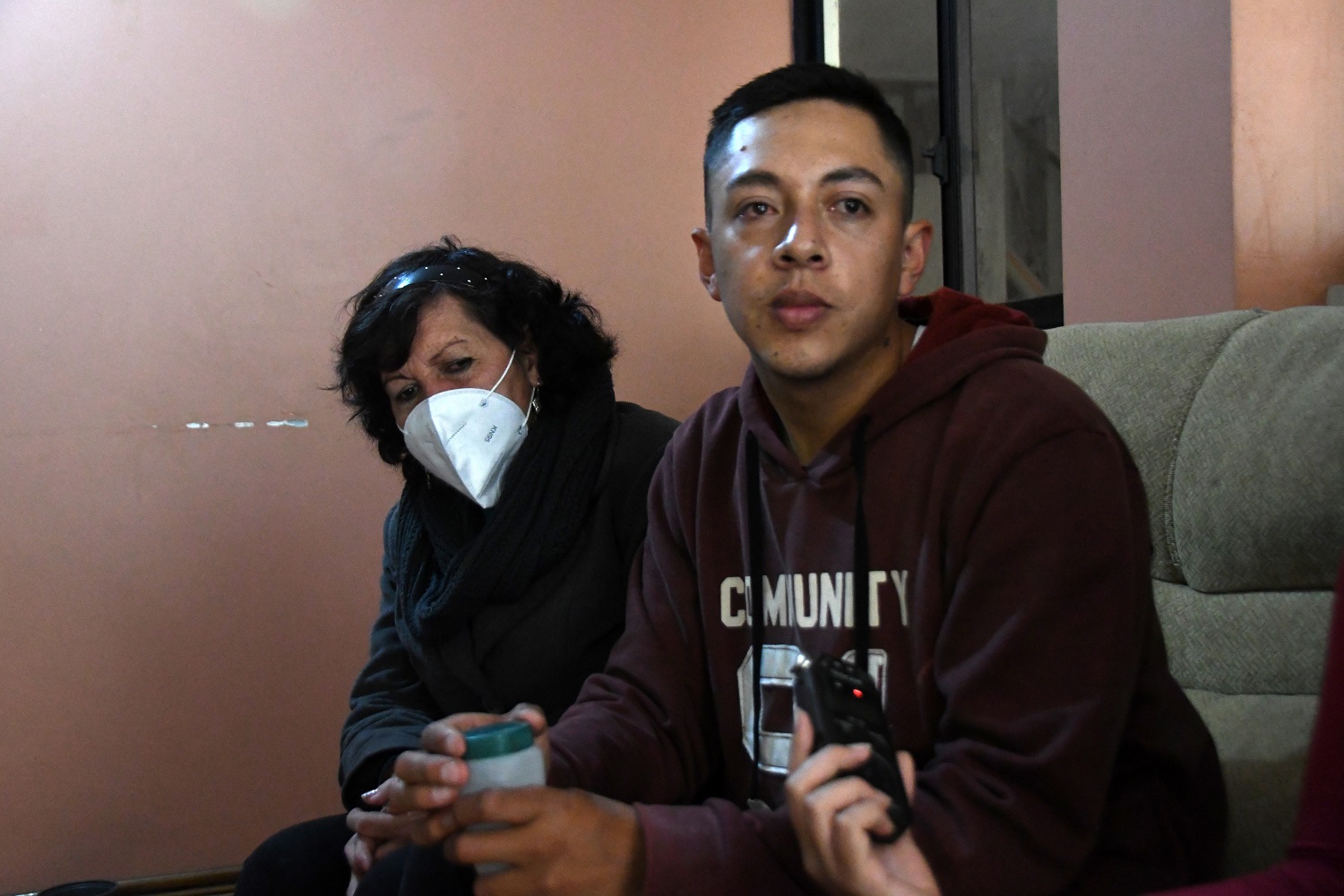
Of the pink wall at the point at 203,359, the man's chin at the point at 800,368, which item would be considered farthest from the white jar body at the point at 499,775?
the pink wall at the point at 203,359

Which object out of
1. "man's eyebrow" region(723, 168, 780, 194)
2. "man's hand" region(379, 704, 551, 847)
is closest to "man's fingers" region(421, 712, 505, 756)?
"man's hand" region(379, 704, 551, 847)

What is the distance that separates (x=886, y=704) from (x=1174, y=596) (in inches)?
14.6

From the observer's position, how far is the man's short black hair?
105cm

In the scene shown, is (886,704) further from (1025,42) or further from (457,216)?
(1025,42)

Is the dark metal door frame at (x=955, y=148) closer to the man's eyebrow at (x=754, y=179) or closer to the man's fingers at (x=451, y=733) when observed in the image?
the man's eyebrow at (x=754, y=179)

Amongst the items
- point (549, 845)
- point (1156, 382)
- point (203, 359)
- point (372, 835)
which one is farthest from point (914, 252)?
point (203, 359)

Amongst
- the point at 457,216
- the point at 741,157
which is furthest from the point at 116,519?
the point at 741,157

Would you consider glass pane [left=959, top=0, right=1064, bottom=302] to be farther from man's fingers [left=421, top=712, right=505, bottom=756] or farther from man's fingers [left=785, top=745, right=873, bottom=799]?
man's fingers [left=785, top=745, right=873, bottom=799]

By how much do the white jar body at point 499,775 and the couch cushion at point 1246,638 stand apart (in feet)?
2.14

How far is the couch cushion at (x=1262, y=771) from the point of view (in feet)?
2.97

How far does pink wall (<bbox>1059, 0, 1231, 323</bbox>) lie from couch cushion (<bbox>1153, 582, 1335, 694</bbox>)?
49 cm

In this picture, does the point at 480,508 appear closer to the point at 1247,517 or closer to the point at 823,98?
the point at 823,98

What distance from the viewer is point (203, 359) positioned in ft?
7.32

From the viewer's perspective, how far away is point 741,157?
41.1 inches
